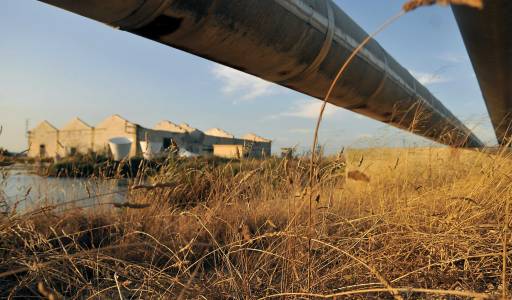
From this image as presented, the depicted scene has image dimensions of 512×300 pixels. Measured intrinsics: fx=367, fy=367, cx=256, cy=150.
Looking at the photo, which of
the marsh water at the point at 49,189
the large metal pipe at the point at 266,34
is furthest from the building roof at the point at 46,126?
the large metal pipe at the point at 266,34

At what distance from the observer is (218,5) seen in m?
1.21

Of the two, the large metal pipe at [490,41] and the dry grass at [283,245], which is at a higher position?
the large metal pipe at [490,41]

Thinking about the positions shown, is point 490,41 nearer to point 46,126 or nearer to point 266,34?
point 266,34

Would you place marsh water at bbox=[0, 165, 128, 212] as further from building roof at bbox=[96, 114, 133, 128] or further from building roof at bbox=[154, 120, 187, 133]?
building roof at bbox=[154, 120, 187, 133]

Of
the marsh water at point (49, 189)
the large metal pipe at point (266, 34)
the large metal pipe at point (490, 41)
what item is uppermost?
the large metal pipe at point (490, 41)

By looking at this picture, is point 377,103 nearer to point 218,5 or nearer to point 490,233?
point 490,233

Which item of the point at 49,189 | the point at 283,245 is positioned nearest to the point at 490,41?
the point at 283,245

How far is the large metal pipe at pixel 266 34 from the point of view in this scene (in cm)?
111

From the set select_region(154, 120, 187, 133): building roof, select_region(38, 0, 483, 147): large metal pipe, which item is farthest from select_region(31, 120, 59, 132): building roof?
select_region(38, 0, 483, 147): large metal pipe

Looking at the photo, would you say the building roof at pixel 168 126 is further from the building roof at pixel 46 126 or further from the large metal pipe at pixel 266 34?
the large metal pipe at pixel 266 34

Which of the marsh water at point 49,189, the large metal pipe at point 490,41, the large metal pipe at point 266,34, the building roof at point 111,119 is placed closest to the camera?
the large metal pipe at point 266,34

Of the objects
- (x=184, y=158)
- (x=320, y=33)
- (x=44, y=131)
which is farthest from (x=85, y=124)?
(x=320, y=33)

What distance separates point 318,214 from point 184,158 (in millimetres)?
2338

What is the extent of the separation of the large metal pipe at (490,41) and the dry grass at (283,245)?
81 cm
